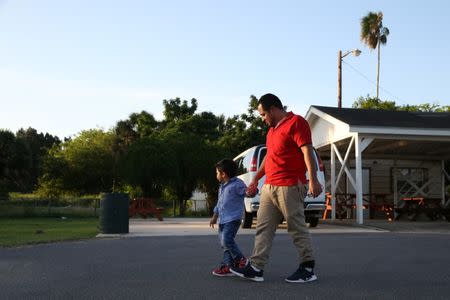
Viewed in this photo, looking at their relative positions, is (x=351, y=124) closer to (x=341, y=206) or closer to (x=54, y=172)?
(x=341, y=206)

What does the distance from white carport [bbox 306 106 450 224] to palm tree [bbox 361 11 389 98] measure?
1460 inches

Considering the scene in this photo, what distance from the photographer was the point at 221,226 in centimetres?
661

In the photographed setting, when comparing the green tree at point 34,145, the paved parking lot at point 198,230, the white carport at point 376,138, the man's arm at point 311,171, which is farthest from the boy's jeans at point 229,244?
the green tree at point 34,145

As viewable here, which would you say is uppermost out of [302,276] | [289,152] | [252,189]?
[289,152]

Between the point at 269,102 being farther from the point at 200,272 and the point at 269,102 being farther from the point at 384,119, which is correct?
the point at 384,119

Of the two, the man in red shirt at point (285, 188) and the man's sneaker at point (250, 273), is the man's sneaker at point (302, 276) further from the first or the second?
the man's sneaker at point (250, 273)

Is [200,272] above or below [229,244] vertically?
below

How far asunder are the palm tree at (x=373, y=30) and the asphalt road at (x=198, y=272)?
5190 cm

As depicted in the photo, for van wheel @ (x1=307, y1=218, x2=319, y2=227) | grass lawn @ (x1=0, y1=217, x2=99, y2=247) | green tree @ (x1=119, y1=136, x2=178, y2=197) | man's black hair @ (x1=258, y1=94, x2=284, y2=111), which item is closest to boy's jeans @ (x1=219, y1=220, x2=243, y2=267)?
man's black hair @ (x1=258, y1=94, x2=284, y2=111)

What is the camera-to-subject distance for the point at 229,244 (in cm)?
640

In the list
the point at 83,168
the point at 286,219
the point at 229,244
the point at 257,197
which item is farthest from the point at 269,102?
the point at 83,168

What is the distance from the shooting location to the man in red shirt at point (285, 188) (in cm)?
579

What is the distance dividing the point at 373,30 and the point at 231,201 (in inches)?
2214

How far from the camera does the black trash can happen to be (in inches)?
513
